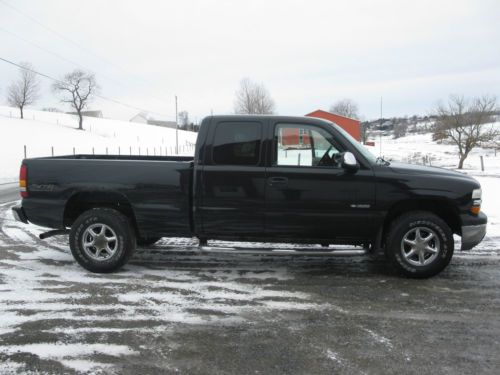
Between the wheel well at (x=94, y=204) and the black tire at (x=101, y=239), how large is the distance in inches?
6.3

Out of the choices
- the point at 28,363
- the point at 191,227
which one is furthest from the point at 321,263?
the point at 28,363

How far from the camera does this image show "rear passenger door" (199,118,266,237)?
200 inches

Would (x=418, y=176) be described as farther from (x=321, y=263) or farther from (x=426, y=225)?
(x=321, y=263)

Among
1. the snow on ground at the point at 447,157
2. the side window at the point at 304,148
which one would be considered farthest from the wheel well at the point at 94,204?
the snow on ground at the point at 447,157

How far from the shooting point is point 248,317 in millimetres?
4020

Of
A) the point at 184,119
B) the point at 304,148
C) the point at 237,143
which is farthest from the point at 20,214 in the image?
the point at 184,119

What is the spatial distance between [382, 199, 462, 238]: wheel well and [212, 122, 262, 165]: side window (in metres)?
1.73

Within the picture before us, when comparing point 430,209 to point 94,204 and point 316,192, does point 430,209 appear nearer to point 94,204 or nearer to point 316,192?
point 316,192

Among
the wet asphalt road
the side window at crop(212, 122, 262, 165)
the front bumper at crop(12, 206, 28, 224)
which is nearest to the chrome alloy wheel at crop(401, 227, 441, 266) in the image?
the wet asphalt road

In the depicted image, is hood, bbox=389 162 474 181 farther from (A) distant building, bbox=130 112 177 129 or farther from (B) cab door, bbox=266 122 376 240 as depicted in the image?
(A) distant building, bbox=130 112 177 129

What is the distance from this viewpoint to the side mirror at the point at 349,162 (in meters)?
4.85

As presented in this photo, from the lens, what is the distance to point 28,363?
315 cm

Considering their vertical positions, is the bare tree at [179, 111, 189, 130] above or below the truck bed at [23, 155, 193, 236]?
above

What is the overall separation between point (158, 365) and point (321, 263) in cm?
313
